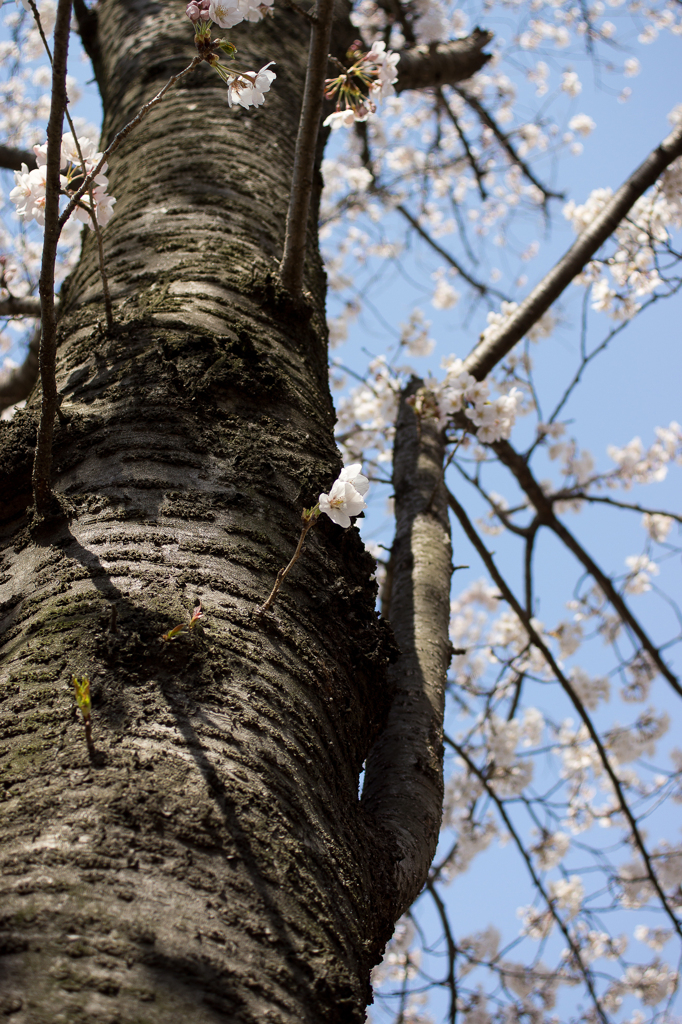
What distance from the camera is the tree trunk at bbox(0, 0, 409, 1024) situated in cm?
60

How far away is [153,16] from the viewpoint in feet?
7.93

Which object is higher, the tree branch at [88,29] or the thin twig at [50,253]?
the tree branch at [88,29]

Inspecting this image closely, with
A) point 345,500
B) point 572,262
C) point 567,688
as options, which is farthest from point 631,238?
point 345,500

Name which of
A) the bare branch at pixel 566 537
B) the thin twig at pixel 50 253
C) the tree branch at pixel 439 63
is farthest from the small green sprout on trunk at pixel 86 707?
the tree branch at pixel 439 63

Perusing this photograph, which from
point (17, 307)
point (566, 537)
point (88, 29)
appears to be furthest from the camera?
point (566, 537)

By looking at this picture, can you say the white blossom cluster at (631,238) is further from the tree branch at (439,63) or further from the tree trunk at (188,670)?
the tree trunk at (188,670)

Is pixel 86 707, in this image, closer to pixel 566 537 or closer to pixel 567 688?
pixel 567 688

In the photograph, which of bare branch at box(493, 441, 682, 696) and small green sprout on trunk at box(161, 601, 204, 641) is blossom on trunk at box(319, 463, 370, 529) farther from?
bare branch at box(493, 441, 682, 696)

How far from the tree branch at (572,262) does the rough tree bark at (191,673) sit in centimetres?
111

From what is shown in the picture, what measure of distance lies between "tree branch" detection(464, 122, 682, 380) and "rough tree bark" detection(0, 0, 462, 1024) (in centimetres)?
111

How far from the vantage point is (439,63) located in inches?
132

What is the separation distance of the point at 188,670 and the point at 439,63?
3.61 meters

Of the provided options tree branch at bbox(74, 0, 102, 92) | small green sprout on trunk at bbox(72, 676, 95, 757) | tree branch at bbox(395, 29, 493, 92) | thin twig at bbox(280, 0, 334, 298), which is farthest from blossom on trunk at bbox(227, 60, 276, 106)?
tree branch at bbox(395, 29, 493, 92)

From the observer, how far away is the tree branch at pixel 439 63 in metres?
3.26
